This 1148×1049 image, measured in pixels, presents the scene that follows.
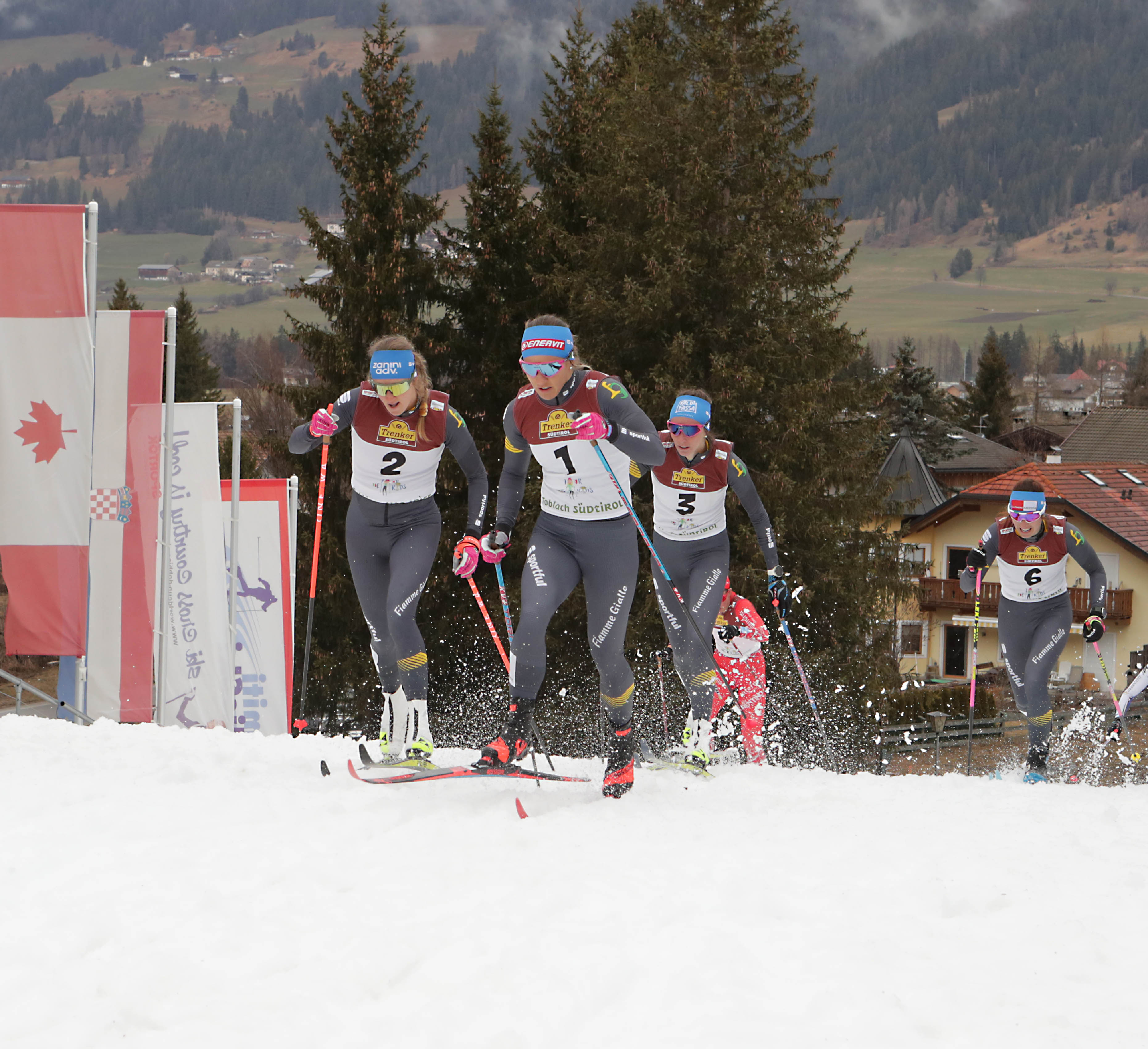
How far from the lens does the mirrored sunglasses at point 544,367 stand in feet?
18.7

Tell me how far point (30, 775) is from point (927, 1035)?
4.46m

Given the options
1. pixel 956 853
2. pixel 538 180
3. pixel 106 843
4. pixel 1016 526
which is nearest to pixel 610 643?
pixel 956 853

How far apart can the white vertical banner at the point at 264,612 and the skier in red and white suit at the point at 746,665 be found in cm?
681

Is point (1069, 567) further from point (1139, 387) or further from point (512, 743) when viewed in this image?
point (1139, 387)

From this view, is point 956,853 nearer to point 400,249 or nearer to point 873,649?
point 873,649

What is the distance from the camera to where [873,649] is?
64.6ft

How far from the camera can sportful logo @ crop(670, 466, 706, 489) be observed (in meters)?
7.54

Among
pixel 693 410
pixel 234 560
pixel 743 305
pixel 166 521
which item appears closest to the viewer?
pixel 693 410

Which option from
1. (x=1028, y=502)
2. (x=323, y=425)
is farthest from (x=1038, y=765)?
(x=323, y=425)

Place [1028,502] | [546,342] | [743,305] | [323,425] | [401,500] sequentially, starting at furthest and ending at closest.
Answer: [743,305]
[1028,502]
[401,500]
[323,425]
[546,342]

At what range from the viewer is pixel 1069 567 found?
3278 centimetres

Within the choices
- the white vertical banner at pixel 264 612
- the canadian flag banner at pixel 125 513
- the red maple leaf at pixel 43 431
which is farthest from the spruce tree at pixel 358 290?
the red maple leaf at pixel 43 431

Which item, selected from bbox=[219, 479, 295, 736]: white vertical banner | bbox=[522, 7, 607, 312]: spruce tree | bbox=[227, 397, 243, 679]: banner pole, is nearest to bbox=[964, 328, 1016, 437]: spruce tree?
bbox=[522, 7, 607, 312]: spruce tree

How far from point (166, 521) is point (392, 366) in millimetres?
6179
